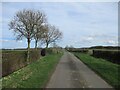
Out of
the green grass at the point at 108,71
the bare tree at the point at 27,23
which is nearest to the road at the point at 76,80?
the green grass at the point at 108,71

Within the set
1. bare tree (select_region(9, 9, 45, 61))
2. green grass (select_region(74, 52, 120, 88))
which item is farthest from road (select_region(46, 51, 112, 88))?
bare tree (select_region(9, 9, 45, 61))

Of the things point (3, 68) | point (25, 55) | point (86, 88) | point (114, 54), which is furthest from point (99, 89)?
point (114, 54)

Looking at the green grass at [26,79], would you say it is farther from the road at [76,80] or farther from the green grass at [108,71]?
the green grass at [108,71]

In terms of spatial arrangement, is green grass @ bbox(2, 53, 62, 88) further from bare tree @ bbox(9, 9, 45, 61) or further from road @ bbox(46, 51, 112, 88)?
bare tree @ bbox(9, 9, 45, 61)

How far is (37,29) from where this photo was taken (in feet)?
135

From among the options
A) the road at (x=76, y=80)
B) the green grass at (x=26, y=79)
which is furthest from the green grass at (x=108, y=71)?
the green grass at (x=26, y=79)

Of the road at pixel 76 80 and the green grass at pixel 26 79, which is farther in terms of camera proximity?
the road at pixel 76 80

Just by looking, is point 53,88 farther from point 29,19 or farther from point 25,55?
point 29,19

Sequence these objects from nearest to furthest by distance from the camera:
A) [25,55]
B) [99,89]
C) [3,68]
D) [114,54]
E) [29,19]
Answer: [99,89], [3,68], [25,55], [29,19], [114,54]

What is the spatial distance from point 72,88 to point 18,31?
2918 cm


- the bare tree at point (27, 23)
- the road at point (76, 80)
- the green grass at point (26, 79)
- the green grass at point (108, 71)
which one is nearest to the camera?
the green grass at point (26, 79)

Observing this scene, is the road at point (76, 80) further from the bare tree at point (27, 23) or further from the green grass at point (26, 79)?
the bare tree at point (27, 23)

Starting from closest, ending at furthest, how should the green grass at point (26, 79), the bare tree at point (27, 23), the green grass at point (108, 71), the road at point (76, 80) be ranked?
the green grass at point (26, 79) < the road at point (76, 80) < the green grass at point (108, 71) < the bare tree at point (27, 23)

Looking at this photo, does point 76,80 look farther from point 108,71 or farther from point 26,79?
point 108,71
